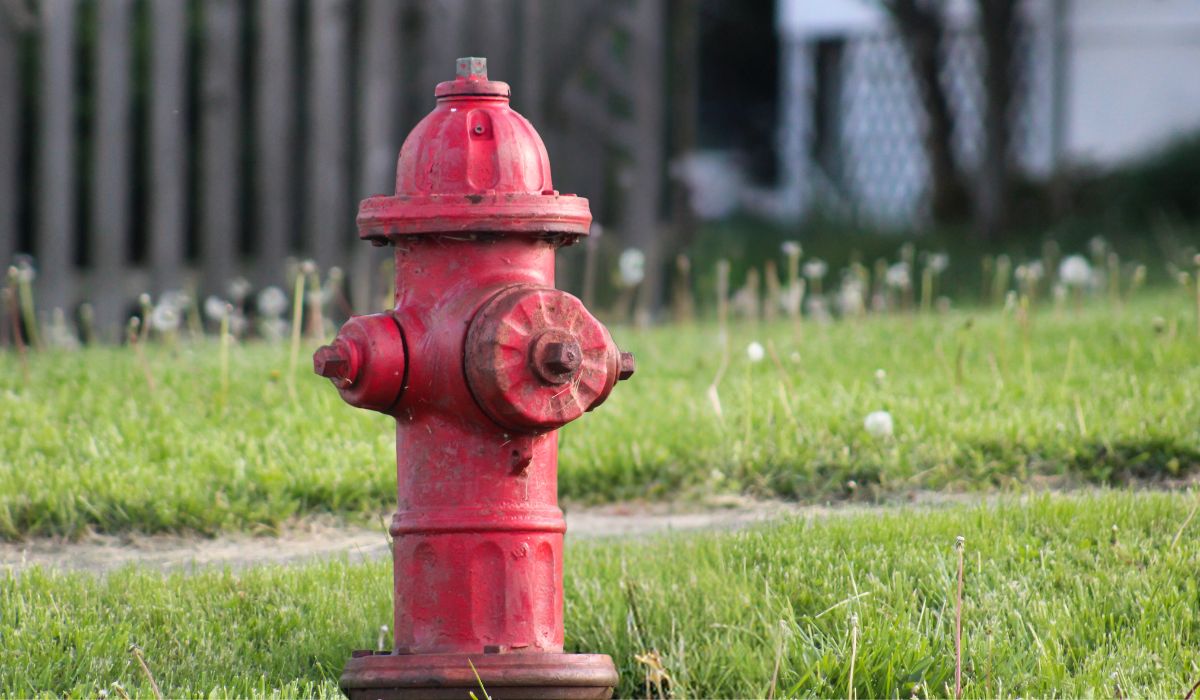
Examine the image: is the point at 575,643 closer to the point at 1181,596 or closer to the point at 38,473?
the point at 1181,596

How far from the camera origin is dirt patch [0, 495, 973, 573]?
3.33 m

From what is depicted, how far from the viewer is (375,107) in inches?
307

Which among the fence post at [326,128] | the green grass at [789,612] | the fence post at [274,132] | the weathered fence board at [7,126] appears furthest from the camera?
the fence post at [326,128]

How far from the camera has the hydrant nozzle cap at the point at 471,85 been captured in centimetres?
239

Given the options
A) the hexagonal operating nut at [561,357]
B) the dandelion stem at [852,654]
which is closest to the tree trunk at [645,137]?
the dandelion stem at [852,654]

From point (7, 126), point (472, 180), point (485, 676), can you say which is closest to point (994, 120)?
point (7, 126)

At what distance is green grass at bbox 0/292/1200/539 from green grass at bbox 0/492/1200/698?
1.66 ft

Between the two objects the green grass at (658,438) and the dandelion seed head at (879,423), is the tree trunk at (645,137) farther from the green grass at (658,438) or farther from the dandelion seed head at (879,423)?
the dandelion seed head at (879,423)

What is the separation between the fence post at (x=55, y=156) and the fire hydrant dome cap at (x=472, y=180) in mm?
5000

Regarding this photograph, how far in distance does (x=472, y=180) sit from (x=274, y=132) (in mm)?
5555

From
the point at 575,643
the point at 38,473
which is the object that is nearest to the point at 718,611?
the point at 575,643

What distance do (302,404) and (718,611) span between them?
184 centimetres

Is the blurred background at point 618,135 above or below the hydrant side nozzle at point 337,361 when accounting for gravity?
above

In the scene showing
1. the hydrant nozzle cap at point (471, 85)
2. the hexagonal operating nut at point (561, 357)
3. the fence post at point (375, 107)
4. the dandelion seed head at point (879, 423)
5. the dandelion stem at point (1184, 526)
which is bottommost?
the dandelion stem at point (1184, 526)
